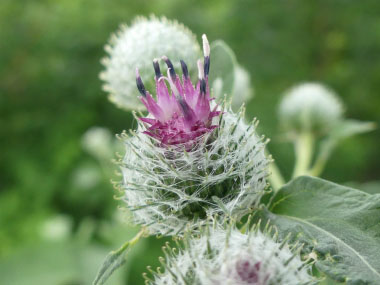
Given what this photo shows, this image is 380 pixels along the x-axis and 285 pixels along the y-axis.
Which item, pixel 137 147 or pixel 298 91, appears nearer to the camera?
pixel 137 147

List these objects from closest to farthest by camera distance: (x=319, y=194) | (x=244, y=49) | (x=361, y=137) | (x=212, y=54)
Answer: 1. (x=319, y=194)
2. (x=212, y=54)
3. (x=244, y=49)
4. (x=361, y=137)

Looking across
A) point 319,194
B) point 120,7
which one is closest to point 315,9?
point 120,7

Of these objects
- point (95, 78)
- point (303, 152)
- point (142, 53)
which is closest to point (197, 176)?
point (142, 53)

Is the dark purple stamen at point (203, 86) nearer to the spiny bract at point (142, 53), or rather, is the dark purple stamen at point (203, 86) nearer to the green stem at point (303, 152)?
the spiny bract at point (142, 53)

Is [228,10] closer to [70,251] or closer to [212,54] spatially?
[70,251]

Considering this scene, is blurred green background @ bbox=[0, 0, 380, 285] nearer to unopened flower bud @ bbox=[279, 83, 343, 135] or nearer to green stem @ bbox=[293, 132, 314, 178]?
unopened flower bud @ bbox=[279, 83, 343, 135]

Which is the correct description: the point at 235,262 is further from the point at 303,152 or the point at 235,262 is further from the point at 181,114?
the point at 303,152
